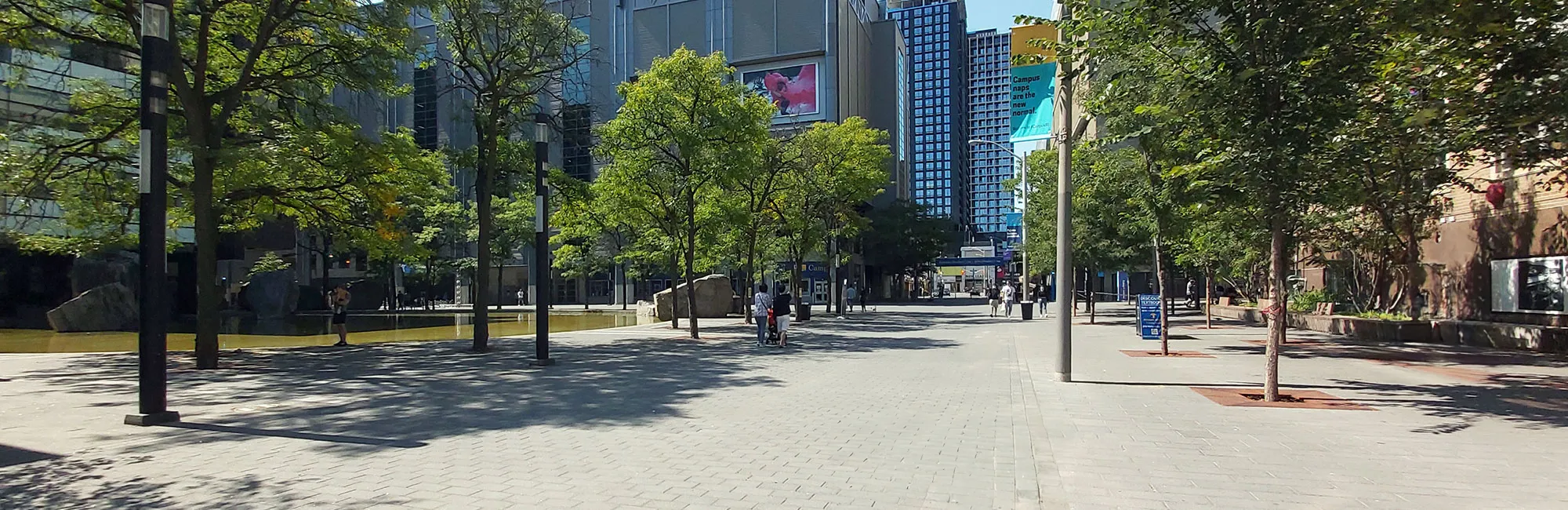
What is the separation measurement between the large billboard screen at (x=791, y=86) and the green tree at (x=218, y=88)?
4834cm

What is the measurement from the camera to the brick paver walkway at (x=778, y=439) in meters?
5.82

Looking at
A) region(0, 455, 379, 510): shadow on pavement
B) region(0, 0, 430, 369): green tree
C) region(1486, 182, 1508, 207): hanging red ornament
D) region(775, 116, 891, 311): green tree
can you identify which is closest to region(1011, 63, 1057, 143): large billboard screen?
region(1486, 182, 1508, 207): hanging red ornament

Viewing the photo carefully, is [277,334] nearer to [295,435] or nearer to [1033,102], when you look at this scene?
[295,435]

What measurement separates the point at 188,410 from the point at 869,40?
7418cm

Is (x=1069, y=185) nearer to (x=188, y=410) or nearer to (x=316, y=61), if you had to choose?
(x=188, y=410)

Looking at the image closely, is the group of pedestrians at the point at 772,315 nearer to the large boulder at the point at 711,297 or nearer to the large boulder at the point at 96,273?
the large boulder at the point at 711,297

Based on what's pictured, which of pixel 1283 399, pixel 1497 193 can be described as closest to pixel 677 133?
pixel 1283 399

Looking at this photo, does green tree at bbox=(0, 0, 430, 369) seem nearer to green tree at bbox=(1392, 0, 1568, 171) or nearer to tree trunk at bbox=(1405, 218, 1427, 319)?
green tree at bbox=(1392, 0, 1568, 171)

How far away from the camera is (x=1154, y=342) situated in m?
21.2

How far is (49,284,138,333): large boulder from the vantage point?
26719 mm

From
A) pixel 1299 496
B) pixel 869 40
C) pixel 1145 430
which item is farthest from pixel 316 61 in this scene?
pixel 869 40

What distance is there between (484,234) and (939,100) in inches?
5595

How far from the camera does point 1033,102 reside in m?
19.8

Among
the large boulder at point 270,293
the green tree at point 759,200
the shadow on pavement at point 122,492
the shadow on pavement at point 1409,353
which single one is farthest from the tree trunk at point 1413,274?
the large boulder at point 270,293
